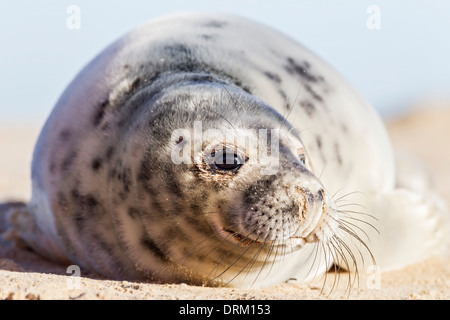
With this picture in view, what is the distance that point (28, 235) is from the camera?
14.1 ft

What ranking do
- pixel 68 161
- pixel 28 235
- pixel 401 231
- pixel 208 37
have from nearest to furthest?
pixel 68 161
pixel 208 37
pixel 401 231
pixel 28 235

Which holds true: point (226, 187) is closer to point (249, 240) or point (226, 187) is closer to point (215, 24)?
point (249, 240)

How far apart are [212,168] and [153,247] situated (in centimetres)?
51

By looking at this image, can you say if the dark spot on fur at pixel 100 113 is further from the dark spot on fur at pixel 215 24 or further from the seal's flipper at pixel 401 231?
the seal's flipper at pixel 401 231

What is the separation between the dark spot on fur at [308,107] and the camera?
3.76m

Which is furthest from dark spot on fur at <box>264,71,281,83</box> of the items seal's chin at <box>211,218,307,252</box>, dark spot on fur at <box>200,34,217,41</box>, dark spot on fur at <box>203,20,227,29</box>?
seal's chin at <box>211,218,307,252</box>

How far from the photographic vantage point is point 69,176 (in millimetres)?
3574

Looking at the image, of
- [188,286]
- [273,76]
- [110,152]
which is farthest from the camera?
[273,76]

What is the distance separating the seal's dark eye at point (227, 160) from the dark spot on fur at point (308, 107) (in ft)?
3.25

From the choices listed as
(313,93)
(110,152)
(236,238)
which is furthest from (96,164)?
(313,93)

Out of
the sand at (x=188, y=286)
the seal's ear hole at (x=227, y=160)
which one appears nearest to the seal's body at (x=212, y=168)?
the seal's ear hole at (x=227, y=160)

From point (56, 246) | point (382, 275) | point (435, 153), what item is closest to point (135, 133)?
point (56, 246)

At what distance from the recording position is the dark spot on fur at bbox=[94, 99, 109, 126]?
3535 mm

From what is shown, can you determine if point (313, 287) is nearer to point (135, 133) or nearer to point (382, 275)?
point (382, 275)
